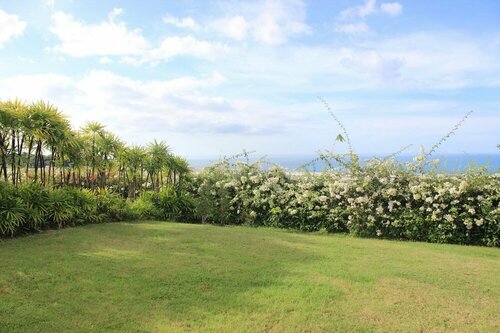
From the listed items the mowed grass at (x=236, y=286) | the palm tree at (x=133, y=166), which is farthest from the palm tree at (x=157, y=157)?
the mowed grass at (x=236, y=286)

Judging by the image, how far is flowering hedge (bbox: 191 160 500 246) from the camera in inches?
329

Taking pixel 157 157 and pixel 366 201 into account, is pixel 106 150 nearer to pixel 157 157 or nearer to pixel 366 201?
pixel 157 157

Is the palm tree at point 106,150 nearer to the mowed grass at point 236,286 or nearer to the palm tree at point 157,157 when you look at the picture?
the palm tree at point 157,157

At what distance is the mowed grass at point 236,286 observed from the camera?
162 inches

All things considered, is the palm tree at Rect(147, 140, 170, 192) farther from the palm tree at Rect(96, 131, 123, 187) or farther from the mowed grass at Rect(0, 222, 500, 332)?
the mowed grass at Rect(0, 222, 500, 332)

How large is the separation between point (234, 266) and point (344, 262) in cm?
157

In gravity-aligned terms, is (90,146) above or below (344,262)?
above

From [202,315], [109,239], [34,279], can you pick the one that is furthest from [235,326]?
[109,239]

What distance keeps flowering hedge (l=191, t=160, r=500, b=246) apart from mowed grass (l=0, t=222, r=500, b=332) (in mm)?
867

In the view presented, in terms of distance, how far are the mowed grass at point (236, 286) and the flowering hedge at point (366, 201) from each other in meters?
0.87

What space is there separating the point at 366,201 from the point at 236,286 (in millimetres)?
4773

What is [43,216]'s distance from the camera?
312 inches

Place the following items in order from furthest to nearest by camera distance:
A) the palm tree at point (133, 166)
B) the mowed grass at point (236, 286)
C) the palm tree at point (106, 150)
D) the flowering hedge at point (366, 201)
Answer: the palm tree at point (133, 166)
the palm tree at point (106, 150)
the flowering hedge at point (366, 201)
the mowed grass at point (236, 286)

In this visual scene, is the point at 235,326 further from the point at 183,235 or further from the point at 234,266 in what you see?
the point at 183,235
